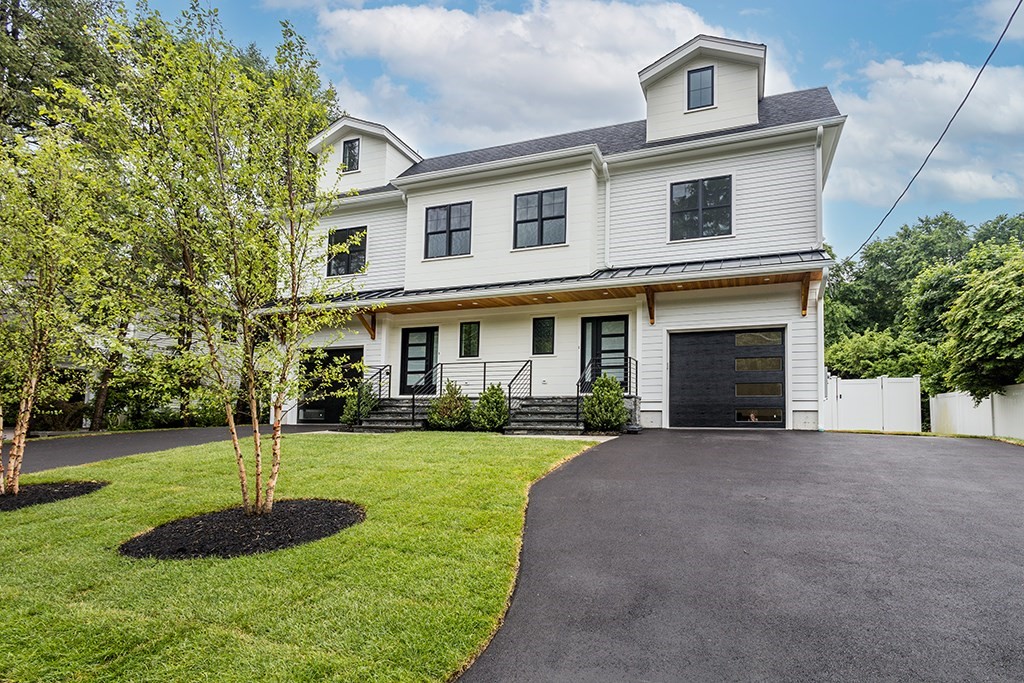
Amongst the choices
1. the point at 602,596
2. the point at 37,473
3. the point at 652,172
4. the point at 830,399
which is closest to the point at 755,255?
the point at 652,172

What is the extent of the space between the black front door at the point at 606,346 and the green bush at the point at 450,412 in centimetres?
298

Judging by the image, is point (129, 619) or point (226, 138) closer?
point (129, 619)

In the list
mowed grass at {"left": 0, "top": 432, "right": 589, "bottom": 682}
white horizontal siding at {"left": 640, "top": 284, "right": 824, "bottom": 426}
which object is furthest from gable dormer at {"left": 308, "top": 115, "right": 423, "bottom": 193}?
mowed grass at {"left": 0, "top": 432, "right": 589, "bottom": 682}

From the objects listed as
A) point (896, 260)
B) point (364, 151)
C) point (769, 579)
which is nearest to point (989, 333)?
point (769, 579)

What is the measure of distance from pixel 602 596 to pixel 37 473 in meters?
8.23

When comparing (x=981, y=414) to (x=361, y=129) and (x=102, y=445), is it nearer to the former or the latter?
(x=361, y=129)

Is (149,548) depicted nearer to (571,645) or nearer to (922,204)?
(571,645)

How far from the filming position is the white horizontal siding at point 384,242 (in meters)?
15.3

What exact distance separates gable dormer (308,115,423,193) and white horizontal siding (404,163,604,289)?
2181 millimetres

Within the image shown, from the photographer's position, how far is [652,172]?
42.5 feet

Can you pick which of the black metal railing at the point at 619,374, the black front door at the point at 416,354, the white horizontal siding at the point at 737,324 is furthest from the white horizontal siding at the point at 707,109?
the black front door at the point at 416,354

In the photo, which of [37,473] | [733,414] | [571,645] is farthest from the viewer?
[733,414]

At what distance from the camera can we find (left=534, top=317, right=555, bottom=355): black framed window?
13.3m

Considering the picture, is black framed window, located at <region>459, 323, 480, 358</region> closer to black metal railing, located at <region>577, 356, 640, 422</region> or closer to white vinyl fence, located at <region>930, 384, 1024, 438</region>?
black metal railing, located at <region>577, 356, 640, 422</region>
